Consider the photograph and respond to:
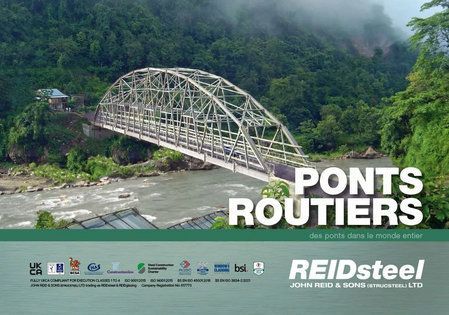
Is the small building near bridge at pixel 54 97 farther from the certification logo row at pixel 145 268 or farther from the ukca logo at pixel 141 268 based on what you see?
the ukca logo at pixel 141 268

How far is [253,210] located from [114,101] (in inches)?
869

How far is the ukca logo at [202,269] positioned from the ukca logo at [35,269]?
312 cm

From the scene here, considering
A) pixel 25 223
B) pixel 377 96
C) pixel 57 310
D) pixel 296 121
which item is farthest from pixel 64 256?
pixel 377 96

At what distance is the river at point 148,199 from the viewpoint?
813 inches

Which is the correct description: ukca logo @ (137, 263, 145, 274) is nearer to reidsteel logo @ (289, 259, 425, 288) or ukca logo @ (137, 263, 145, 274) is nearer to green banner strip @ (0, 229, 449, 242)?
green banner strip @ (0, 229, 449, 242)

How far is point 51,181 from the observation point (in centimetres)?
2683

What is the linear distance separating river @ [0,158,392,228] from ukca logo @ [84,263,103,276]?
22.9ft

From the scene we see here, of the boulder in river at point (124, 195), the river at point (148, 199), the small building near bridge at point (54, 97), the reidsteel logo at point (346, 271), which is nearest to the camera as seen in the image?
the reidsteel logo at point (346, 271)

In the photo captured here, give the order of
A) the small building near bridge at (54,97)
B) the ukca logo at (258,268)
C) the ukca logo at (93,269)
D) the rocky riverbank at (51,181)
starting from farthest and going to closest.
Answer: the small building near bridge at (54,97) → the rocky riverbank at (51,181) → the ukca logo at (93,269) → the ukca logo at (258,268)

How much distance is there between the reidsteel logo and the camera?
1096 centimetres

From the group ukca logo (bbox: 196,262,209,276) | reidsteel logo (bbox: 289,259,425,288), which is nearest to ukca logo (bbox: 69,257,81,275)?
ukca logo (bbox: 196,262,209,276)

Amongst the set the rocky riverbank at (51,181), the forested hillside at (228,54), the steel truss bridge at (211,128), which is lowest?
the rocky riverbank at (51,181)

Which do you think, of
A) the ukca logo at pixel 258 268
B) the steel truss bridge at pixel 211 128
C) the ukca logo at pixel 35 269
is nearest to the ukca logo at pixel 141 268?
the ukca logo at pixel 35 269

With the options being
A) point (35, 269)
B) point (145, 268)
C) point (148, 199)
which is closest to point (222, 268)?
point (145, 268)
